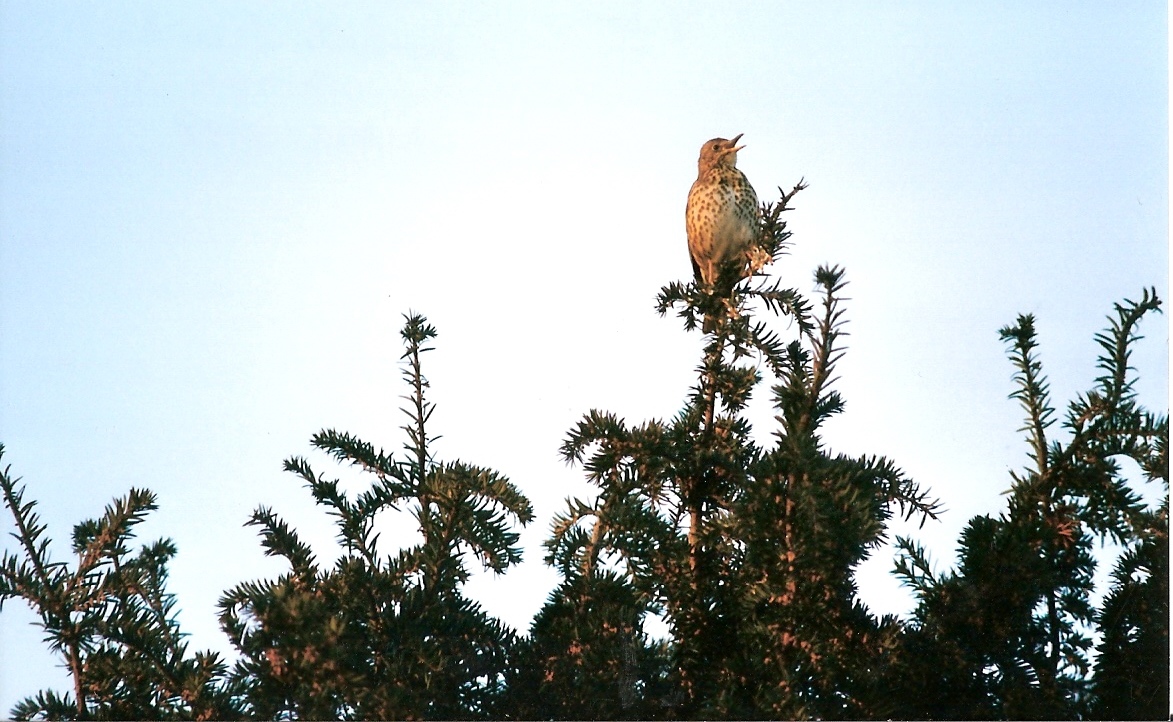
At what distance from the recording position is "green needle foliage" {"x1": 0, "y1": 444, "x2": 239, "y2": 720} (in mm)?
1808

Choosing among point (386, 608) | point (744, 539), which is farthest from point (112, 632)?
point (744, 539)

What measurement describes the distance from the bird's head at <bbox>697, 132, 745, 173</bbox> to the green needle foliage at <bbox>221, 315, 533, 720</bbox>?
2544mm

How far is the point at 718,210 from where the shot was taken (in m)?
4.32

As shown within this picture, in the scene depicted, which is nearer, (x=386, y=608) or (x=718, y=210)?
(x=386, y=608)

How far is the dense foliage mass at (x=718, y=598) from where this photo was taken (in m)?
1.74

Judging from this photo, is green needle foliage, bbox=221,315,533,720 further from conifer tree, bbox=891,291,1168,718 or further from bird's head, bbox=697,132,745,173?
bird's head, bbox=697,132,745,173

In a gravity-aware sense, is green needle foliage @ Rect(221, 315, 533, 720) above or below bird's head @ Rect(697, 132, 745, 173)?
below

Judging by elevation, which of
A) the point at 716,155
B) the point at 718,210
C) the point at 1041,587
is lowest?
the point at 1041,587

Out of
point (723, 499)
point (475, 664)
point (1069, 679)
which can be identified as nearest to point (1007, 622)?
point (1069, 679)

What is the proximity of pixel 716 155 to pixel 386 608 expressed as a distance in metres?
3.01

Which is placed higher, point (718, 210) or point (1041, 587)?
point (718, 210)

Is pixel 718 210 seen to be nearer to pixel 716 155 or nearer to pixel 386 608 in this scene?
pixel 716 155

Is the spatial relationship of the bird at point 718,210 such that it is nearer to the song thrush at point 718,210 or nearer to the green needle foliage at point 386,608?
the song thrush at point 718,210

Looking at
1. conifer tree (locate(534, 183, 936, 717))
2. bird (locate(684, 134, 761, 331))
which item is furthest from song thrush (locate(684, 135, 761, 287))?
conifer tree (locate(534, 183, 936, 717))
